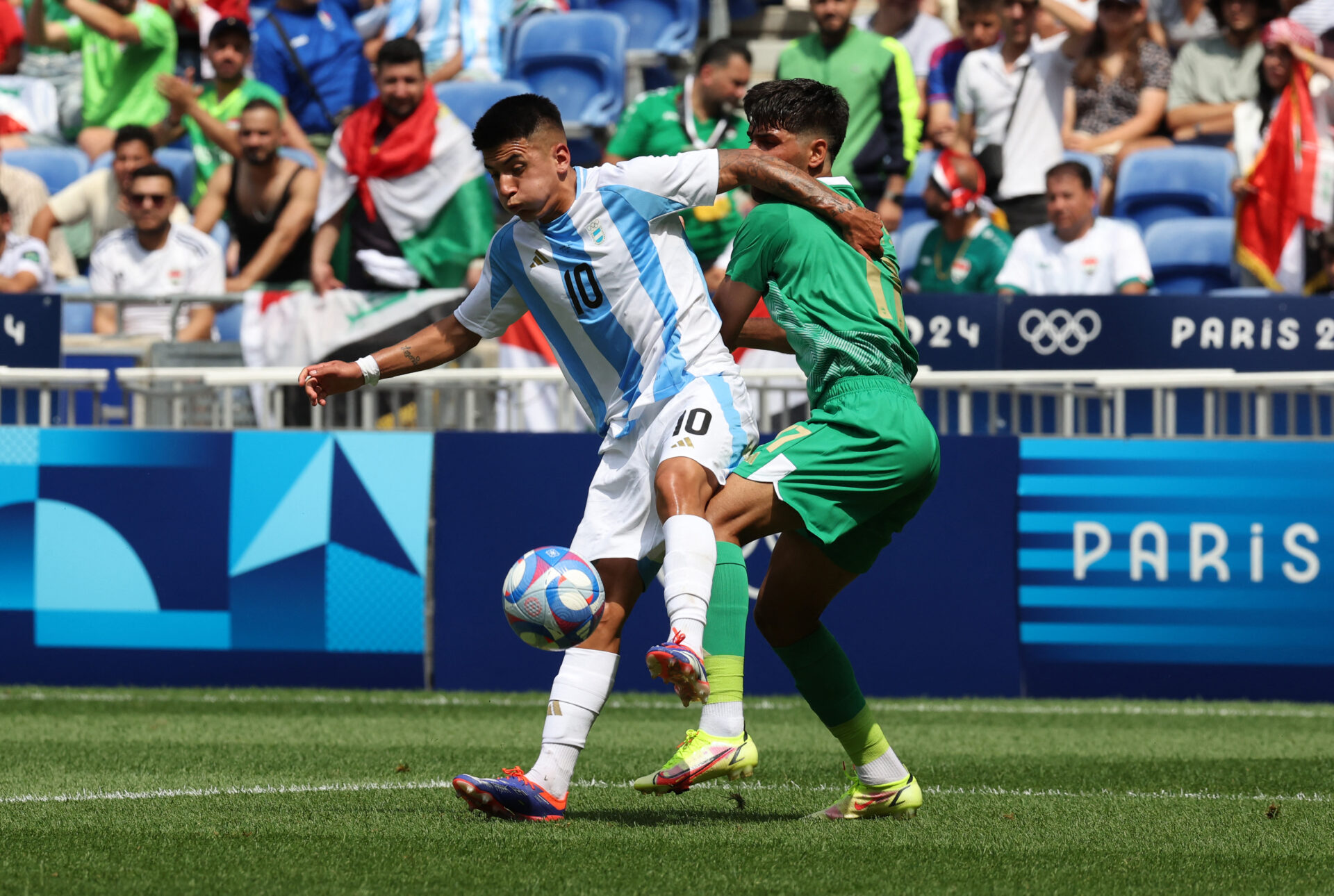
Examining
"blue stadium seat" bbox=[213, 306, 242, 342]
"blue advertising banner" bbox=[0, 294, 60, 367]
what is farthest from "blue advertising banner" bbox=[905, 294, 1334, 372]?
"blue advertising banner" bbox=[0, 294, 60, 367]

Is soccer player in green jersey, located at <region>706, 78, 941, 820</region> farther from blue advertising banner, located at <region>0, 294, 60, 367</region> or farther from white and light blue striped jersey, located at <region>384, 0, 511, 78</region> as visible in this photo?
white and light blue striped jersey, located at <region>384, 0, 511, 78</region>

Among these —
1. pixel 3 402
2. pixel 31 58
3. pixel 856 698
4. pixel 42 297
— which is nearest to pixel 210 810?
pixel 856 698

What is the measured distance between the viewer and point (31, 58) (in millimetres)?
15922

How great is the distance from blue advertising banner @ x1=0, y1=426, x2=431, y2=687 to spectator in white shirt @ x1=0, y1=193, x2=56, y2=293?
11.4 ft

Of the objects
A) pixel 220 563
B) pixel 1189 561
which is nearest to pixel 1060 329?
pixel 1189 561

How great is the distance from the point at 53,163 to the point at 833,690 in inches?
442

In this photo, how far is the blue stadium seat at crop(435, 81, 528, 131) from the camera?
544 inches

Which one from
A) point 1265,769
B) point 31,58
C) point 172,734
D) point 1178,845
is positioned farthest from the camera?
point 31,58

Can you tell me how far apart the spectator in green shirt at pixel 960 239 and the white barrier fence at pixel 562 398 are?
72.2 inches

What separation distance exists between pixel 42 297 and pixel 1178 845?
7740mm

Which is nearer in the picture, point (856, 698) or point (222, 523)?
point (856, 698)

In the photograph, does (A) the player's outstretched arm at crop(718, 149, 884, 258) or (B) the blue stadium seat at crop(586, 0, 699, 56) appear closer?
(A) the player's outstretched arm at crop(718, 149, 884, 258)

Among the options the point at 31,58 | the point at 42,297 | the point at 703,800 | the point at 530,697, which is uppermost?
the point at 31,58

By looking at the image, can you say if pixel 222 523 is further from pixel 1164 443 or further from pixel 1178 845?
pixel 1178 845
